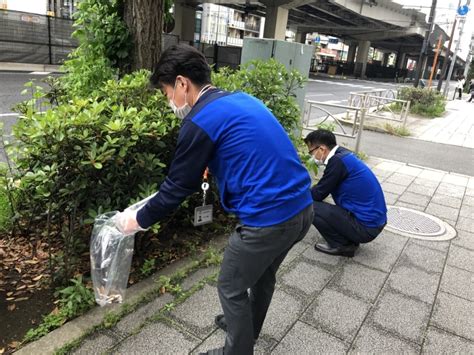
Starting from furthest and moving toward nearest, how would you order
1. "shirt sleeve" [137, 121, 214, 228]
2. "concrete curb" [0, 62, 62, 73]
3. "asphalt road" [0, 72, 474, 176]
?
"concrete curb" [0, 62, 62, 73], "asphalt road" [0, 72, 474, 176], "shirt sleeve" [137, 121, 214, 228]

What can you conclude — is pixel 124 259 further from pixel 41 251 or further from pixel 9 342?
pixel 41 251

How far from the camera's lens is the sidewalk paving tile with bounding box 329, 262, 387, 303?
10.2 feet

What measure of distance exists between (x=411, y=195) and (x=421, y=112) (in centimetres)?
1150

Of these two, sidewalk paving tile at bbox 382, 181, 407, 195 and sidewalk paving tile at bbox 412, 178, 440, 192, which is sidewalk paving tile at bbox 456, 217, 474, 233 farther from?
sidewalk paving tile at bbox 412, 178, 440, 192

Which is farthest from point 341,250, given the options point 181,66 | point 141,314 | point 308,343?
point 181,66

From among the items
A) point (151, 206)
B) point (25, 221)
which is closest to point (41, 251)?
point (25, 221)

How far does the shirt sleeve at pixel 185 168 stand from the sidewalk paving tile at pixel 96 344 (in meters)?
0.97

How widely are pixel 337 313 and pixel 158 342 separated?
126 centimetres

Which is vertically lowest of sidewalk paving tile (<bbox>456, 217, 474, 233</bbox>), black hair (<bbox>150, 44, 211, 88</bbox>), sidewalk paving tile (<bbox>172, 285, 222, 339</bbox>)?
sidewalk paving tile (<bbox>172, 285, 222, 339</bbox>)

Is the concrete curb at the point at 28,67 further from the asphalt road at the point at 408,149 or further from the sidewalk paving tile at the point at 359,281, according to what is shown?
the sidewalk paving tile at the point at 359,281

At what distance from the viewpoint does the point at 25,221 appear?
3.11 m

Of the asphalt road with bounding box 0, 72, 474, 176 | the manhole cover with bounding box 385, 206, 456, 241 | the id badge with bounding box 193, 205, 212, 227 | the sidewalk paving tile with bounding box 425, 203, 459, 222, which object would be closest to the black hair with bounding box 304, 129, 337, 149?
the id badge with bounding box 193, 205, 212, 227

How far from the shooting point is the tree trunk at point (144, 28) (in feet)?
13.8

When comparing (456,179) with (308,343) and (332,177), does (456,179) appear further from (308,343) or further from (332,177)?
(308,343)
